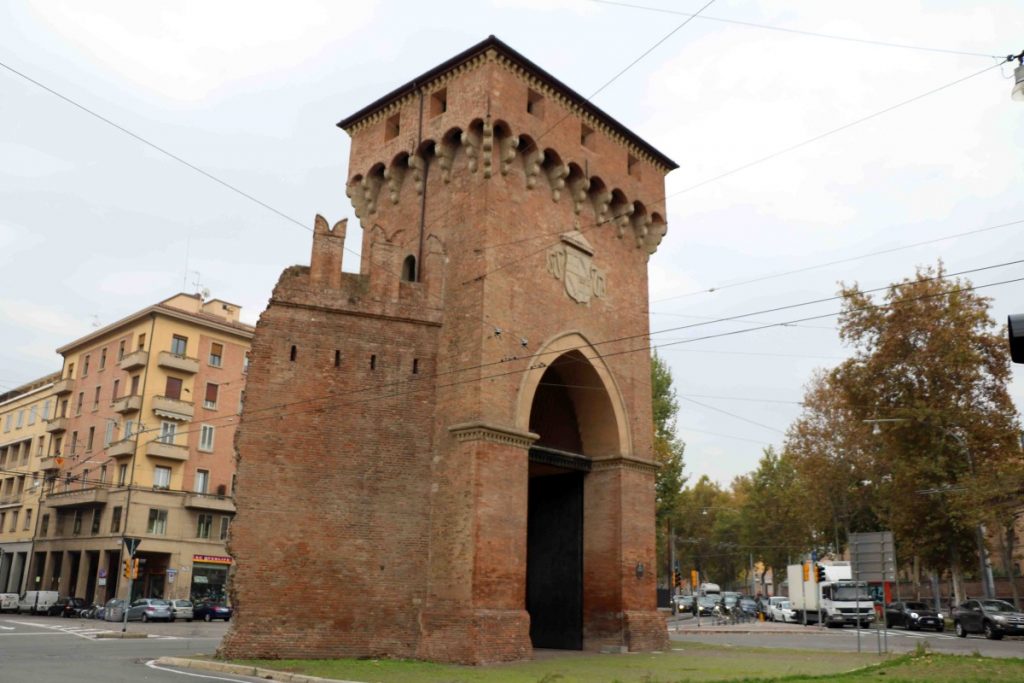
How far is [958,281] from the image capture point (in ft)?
110

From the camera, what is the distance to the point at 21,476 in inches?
2092

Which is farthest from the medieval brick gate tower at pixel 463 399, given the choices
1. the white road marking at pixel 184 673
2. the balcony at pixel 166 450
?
the balcony at pixel 166 450

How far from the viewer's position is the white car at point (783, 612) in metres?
45.3

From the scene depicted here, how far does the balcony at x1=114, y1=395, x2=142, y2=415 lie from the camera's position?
4316 centimetres

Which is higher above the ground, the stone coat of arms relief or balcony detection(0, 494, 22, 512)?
the stone coat of arms relief

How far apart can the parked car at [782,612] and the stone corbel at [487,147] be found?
34.7 meters

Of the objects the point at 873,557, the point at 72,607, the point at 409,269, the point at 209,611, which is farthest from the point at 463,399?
the point at 72,607

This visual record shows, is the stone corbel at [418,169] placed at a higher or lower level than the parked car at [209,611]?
higher

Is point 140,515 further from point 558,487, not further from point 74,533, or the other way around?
point 558,487

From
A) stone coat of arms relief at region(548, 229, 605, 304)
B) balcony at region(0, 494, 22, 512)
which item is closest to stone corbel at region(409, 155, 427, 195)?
stone coat of arms relief at region(548, 229, 605, 304)

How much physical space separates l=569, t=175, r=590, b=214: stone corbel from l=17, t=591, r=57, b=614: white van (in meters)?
35.3

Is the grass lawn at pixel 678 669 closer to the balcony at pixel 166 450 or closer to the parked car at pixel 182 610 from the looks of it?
the parked car at pixel 182 610

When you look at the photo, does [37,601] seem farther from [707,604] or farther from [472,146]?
[707,604]

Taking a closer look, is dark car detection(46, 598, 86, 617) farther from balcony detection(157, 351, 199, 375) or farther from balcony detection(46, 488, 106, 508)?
balcony detection(157, 351, 199, 375)
